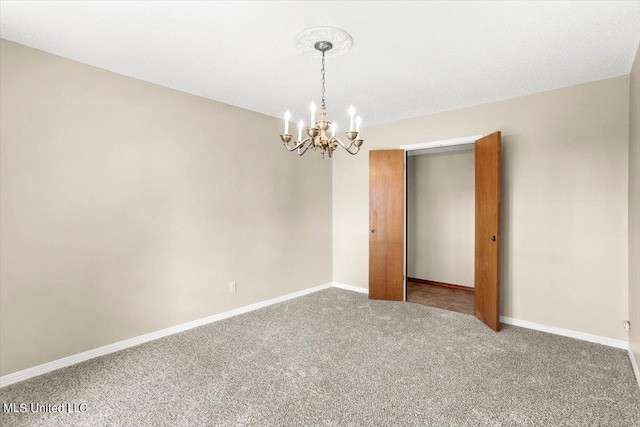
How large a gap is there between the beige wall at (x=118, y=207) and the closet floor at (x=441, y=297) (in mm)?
2098

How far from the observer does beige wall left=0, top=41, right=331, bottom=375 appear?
2520mm

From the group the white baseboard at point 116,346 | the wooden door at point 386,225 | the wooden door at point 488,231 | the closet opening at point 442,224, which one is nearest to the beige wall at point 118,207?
the white baseboard at point 116,346

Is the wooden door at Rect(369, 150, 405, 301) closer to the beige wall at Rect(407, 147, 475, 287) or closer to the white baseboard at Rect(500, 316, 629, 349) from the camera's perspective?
the beige wall at Rect(407, 147, 475, 287)

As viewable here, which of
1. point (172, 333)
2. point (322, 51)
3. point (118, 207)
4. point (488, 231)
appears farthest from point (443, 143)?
point (172, 333)

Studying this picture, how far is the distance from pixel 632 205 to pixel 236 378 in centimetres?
358

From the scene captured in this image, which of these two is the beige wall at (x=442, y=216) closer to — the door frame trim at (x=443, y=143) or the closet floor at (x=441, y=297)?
the closet floor at (x=441, y=297)

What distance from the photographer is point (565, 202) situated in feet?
11.1

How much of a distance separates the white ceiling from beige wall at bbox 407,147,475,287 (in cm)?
204

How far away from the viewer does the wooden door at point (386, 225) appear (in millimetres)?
4629

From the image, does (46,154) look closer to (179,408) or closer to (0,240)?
(0,240)

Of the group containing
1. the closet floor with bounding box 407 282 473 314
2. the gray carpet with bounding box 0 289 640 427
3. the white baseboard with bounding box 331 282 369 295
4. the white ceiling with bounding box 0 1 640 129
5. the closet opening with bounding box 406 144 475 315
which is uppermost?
the white ceiling with bounding box 0 1 640 129

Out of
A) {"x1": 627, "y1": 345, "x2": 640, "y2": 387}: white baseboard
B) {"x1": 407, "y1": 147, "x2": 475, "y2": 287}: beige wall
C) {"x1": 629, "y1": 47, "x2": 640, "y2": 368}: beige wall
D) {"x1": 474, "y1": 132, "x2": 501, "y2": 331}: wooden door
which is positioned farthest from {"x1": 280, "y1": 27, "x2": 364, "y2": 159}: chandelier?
{"x1": 407, "y1": 147, "x2": 475, "y2": 287}: beige wall

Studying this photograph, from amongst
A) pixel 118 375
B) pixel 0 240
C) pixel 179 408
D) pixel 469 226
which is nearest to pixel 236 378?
pixel 179 408

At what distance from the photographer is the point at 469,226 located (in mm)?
5340
